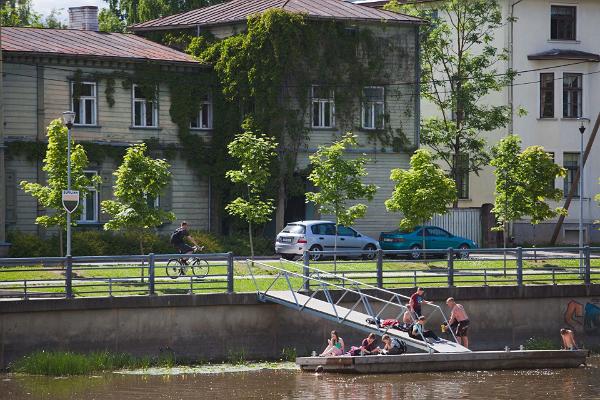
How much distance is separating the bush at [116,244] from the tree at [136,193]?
287 inches

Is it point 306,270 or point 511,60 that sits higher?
point 511,60

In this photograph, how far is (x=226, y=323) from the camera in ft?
104

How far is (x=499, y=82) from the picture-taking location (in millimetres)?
57875

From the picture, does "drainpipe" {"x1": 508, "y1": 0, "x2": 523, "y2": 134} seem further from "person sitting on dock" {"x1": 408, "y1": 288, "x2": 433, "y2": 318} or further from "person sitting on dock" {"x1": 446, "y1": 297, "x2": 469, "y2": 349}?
"person sitting on dock" {"x1": 408, "y1": 288, "x2": 433, "y2": 318}

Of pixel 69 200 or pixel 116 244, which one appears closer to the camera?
pixel 69 200

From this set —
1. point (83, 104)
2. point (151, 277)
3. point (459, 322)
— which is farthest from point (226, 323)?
point (83, 104)

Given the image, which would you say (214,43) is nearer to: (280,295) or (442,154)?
(442,154)

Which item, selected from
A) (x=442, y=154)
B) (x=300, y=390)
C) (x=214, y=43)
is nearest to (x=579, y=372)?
(x=300, y=390)

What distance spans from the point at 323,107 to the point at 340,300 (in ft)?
64.3

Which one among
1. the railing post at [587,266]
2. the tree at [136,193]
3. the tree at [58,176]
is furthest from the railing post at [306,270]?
the railing post at [587,266]

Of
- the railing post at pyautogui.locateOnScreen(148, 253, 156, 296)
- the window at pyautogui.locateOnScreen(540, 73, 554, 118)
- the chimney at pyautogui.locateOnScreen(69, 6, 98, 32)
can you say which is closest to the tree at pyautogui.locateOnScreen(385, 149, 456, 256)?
the railing post at pyautogui.locateOnScreen(148, 253, 156, 296)

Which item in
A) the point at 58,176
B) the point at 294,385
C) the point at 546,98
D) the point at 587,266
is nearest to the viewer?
the point at 294,385

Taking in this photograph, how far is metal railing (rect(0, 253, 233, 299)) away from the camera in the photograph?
98.7 ft

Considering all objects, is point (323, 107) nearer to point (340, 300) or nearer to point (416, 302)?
point (340, 300)
